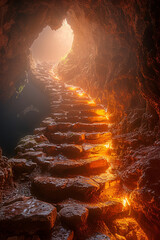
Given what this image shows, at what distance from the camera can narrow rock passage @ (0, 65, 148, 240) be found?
2.75m

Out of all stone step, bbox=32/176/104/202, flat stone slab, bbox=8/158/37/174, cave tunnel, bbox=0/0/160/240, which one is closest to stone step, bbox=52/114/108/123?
cave tunnel, bbox=0/0/160/240

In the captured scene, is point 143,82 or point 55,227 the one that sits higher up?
point 143,82

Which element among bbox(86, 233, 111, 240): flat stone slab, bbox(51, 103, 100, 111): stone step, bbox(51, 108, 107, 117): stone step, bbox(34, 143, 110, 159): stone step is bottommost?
bbox(86, 233, 111, 240): flat stone slab

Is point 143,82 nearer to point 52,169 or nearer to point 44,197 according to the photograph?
point 52,169

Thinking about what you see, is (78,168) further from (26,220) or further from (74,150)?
(26,220)

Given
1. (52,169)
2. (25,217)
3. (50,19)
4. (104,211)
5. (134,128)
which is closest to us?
(25,217)

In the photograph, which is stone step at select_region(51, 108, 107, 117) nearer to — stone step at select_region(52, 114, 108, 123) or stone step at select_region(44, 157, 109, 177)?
stone step at select_region(52, 114, 108, 123)

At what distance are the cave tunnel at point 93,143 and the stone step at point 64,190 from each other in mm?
23

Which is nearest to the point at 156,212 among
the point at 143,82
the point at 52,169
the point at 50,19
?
the point at 52,169

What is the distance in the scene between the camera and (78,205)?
3.29m

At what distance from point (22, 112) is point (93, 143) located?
954 centimetres

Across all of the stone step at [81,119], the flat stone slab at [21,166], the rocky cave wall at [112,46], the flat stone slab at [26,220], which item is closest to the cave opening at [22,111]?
the rocky cave wall at [112,46]

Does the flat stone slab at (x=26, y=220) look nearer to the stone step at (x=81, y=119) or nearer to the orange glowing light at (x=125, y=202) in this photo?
the orange glowing light at (x=125, y=202)

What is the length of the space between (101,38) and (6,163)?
8.79 meters
